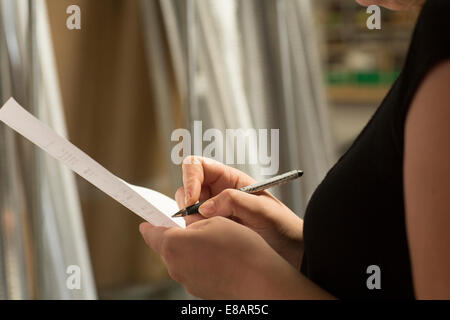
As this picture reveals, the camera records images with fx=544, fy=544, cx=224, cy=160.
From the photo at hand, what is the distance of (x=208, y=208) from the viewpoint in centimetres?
63

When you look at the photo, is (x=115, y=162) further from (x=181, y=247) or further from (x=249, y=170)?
(x=181, y=247)

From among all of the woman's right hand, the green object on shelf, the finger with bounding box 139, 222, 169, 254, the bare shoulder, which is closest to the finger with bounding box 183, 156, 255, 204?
the woman's right hand

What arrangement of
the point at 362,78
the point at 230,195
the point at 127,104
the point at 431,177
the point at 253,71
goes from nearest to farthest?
the point at 431,177 → the point at 230,195 → the point at 253,71 → the point at 127,104 → the point at 362,78

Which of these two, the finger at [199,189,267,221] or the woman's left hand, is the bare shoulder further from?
the finger at [199,189,267,221]

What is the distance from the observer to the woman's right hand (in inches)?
25.0

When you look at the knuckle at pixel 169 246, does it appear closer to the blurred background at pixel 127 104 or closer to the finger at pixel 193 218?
the finger at pixel 193 218

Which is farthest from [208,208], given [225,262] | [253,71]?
[253,71]

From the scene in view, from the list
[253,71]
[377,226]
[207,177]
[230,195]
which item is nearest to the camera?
[377,226]

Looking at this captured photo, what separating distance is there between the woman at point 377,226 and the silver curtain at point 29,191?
0.62 meters

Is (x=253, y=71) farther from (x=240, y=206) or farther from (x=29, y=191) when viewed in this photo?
(x=240, y=206)

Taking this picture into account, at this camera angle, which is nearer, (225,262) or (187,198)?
(225,262)

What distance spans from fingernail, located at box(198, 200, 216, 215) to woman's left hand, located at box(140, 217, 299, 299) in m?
0.10

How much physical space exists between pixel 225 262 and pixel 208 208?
0.14 m

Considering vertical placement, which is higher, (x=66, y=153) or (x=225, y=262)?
(x=66, y=153)
